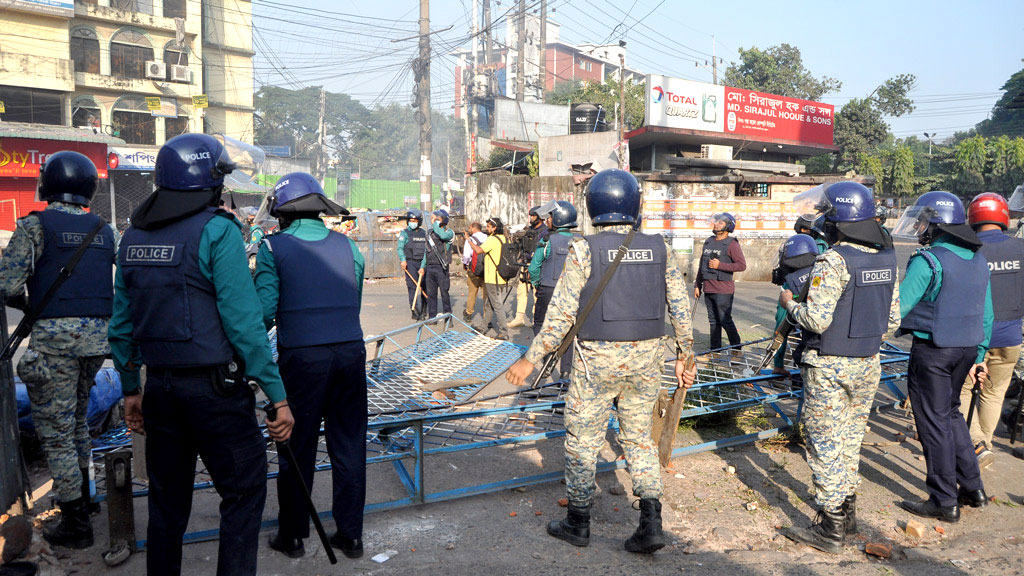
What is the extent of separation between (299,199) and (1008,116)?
63.3 m

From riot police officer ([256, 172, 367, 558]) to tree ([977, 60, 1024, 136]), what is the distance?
176ft

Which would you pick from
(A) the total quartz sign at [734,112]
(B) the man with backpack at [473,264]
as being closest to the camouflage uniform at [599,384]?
(B) the man with backpack at [473,264]

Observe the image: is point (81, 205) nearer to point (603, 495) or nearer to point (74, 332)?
point (74, 332)

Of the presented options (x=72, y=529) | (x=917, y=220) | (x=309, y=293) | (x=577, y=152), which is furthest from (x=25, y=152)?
(x=917, y=220)

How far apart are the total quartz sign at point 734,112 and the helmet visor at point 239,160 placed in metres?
13.3

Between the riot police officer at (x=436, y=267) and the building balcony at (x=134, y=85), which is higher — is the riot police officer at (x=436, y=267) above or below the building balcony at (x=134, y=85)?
below

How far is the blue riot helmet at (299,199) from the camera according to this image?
338cm

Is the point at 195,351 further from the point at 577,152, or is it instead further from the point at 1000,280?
the point at 577,152

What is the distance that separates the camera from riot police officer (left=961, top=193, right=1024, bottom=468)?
4543 millimetres

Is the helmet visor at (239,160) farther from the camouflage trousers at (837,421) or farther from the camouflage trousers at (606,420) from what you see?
the camouflage trousers at (837,421)

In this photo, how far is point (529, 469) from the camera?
192 inches

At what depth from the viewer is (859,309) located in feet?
12.1

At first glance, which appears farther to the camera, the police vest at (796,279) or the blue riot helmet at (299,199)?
the police vest at (796,279)

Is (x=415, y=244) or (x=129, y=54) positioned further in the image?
(x=129, y=54)
